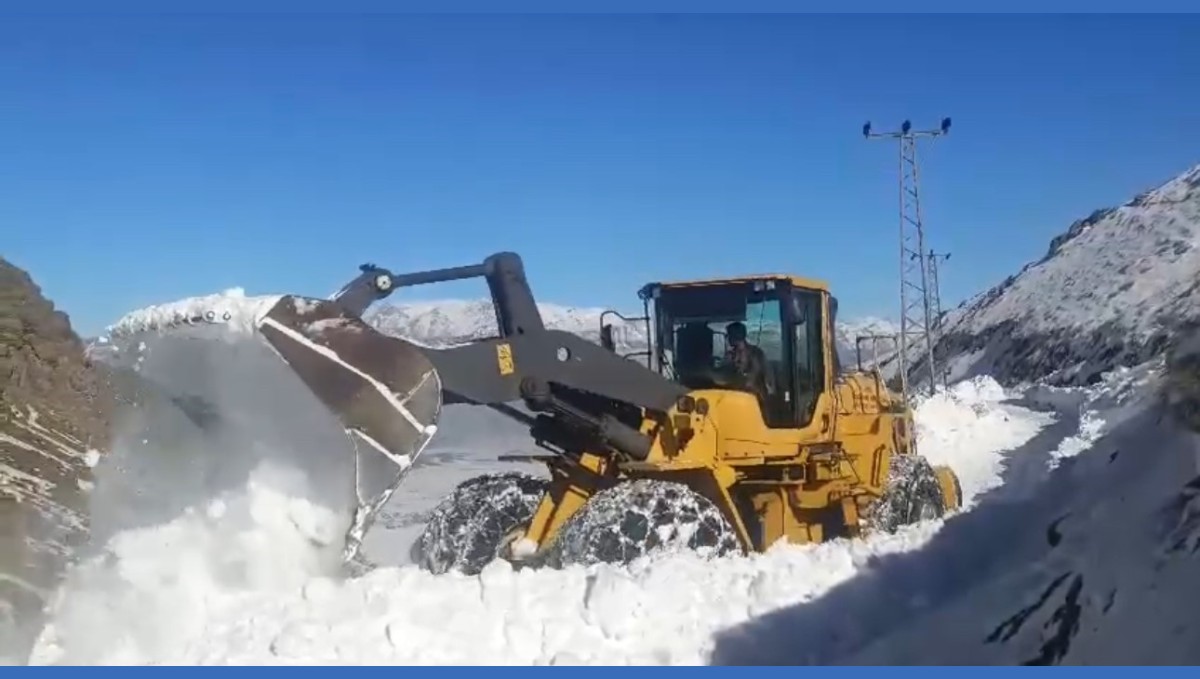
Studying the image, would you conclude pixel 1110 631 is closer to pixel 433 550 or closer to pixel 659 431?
pixel 659 431

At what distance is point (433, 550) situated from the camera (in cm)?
941

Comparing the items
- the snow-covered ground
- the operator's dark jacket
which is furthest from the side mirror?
the snow-covered ground

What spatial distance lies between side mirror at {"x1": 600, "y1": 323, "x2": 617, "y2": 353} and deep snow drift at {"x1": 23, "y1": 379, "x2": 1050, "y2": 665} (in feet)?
7.87

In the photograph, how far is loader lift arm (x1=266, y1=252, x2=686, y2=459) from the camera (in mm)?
8016

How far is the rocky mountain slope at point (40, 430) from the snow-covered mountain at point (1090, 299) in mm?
35004

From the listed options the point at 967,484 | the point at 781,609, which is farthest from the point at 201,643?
the point at 967,484

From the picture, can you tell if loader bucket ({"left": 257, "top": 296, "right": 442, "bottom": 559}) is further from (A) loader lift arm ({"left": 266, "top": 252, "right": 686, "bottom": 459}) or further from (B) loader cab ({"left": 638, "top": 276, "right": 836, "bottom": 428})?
(B) loader cab ({"left": 638, "top": 276, "right": 836, "bottom": 428})

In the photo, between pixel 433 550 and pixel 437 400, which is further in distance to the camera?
pixel 433 550

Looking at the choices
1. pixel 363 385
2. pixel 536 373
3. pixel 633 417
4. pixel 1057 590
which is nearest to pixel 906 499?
pixel 633 417

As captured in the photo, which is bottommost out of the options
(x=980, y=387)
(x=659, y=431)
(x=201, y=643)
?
(x=201, y=643)

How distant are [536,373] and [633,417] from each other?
976 millimetres

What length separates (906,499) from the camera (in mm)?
10844

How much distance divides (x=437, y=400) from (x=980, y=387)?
34.6m

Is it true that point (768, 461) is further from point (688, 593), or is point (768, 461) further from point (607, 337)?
point (688, 593)
